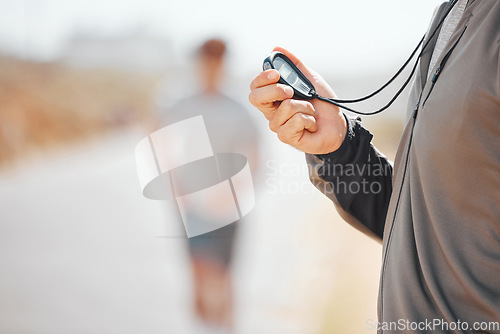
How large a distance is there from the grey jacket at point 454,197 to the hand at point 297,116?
0.45 ft

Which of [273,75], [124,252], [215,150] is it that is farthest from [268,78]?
[124,252]

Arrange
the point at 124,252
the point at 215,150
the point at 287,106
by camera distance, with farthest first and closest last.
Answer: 1. the point at 124,252
2. the point at 215,150
3. the point at 287,106

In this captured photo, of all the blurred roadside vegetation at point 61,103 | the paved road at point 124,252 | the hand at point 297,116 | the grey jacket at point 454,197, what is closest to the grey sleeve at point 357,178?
the hand at point 297,116

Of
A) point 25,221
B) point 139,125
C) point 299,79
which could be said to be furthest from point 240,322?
point 299,79

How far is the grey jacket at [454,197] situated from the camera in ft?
1.71

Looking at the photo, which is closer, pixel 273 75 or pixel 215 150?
pixel 273 75

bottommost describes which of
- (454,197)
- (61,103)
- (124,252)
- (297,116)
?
(454,197)

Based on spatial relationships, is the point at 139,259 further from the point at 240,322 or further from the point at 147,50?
the point at 147,50

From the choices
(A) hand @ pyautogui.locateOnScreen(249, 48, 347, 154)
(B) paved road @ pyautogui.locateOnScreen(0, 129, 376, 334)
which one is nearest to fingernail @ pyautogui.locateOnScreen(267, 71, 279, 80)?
(A) hand @ pyautogui.locateOnScreen(249, 48, 347, 154)

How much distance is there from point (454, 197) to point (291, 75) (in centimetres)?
32

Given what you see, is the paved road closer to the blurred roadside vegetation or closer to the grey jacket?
the blurred roadside vegetation

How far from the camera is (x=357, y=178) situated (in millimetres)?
746

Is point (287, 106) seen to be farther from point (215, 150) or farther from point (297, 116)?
point (215, 150)

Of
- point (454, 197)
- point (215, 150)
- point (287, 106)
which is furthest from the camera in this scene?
point (215, 150)
